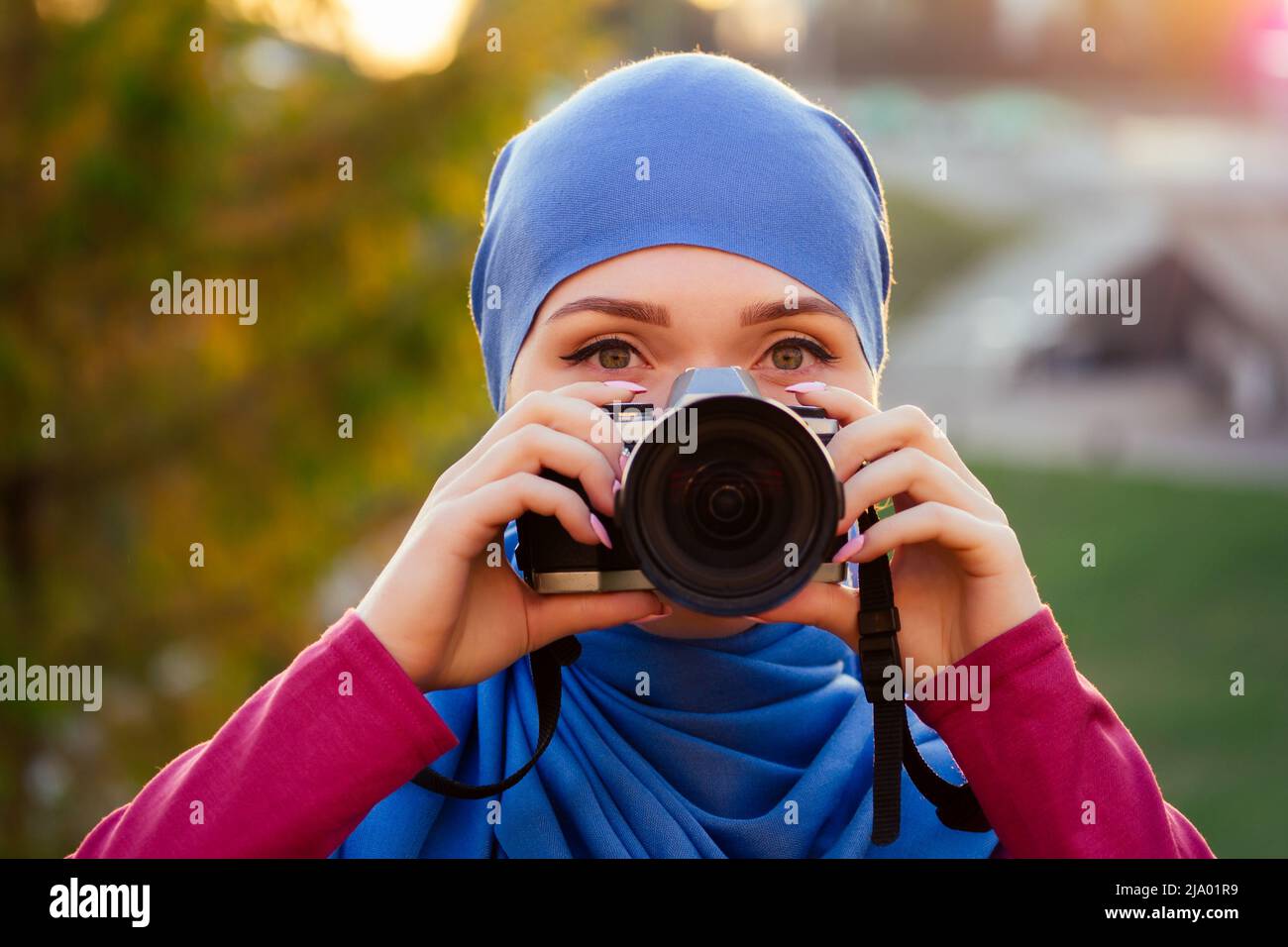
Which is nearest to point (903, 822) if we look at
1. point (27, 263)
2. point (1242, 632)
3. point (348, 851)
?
point (348, 851)

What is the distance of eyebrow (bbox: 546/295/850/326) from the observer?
6.39ft

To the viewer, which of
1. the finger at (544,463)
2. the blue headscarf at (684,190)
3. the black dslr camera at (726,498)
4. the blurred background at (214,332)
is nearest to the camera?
the black dslr camera at (726,498)

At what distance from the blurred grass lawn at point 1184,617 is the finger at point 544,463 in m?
8.05

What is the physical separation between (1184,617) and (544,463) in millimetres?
13165

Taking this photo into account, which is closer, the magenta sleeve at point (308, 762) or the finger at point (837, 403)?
the magenta sleeve at point (308, 762)

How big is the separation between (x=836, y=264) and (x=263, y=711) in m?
1.08

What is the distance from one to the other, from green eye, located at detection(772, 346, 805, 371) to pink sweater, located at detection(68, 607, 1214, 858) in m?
0.49

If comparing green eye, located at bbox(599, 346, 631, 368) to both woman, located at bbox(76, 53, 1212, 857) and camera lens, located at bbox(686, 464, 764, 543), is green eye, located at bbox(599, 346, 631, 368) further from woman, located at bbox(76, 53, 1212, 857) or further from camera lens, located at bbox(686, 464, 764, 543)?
camera lens, located at bbox(686, 464, 764, 543)

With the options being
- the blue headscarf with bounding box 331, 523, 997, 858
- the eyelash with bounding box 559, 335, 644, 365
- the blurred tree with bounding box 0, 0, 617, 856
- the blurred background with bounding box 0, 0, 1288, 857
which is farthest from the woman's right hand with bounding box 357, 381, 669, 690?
the blurred tree with bounding box 0, 0, 617, 856

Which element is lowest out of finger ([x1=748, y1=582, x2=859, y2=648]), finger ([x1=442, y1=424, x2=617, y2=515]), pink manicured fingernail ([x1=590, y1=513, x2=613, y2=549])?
finger ([x1=748, y1=582, x2=859, y2=648])

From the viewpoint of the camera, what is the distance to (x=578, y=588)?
1852 millimetres

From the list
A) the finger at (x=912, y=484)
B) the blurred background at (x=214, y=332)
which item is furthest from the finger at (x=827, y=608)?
the blurred background at (x=214, y=332)

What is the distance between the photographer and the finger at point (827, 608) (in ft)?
6.11

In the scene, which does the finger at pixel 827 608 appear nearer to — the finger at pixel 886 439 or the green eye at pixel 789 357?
the finger at pixel 886 439
